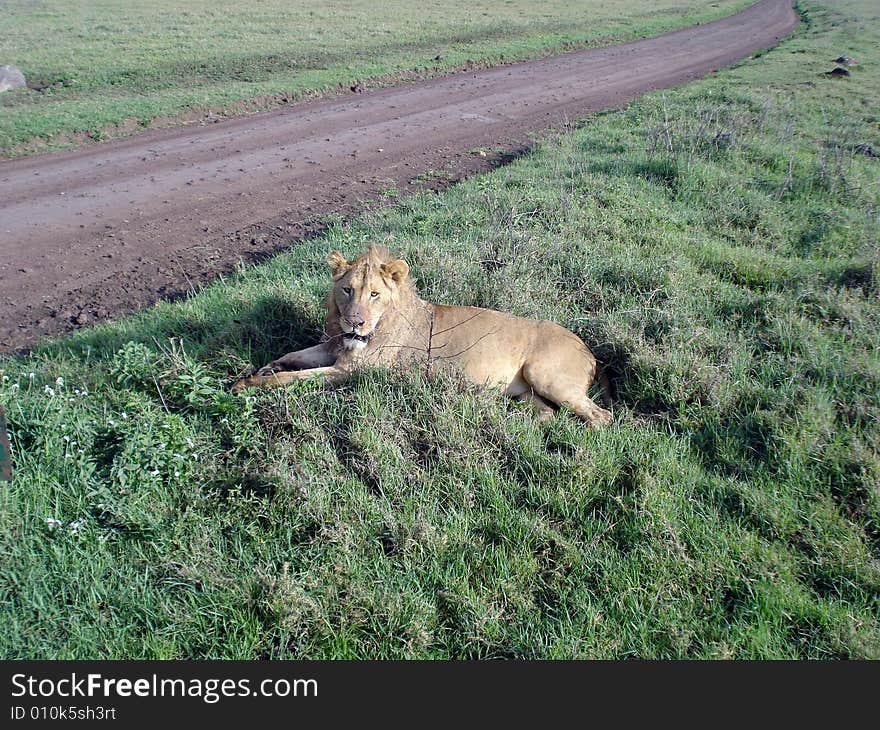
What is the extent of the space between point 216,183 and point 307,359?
6.72 m

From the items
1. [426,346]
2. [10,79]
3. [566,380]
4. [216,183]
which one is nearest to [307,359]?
[426,346]

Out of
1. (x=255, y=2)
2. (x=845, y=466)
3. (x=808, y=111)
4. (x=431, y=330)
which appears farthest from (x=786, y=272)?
(x=255, y=2)

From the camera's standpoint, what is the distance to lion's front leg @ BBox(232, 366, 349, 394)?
461 cm

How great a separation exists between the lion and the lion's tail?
0.01 meters

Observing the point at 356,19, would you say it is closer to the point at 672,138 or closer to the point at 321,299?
the point at 672,138

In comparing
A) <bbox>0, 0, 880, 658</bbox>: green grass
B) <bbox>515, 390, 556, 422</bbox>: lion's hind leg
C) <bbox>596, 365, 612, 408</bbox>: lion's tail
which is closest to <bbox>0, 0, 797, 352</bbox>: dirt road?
<bbox>0, 0, 880, 658</bbox>: green grass

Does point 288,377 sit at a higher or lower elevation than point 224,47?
lower

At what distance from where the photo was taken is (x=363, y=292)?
474 centimetres

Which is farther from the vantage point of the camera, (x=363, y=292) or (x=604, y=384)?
(x=604, y=384)

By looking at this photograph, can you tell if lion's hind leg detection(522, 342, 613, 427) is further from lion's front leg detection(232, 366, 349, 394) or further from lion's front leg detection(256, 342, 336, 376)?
lion's front leg detection(256, 342, 336, 376)

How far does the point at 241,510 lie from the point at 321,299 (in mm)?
2552

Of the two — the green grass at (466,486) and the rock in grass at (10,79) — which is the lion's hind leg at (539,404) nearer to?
the green grass at (466,486)

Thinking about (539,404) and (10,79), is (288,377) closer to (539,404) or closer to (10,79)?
(539,404)

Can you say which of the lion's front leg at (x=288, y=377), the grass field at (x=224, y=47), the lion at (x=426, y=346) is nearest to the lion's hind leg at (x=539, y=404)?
the lion at (x=426, y=346)
